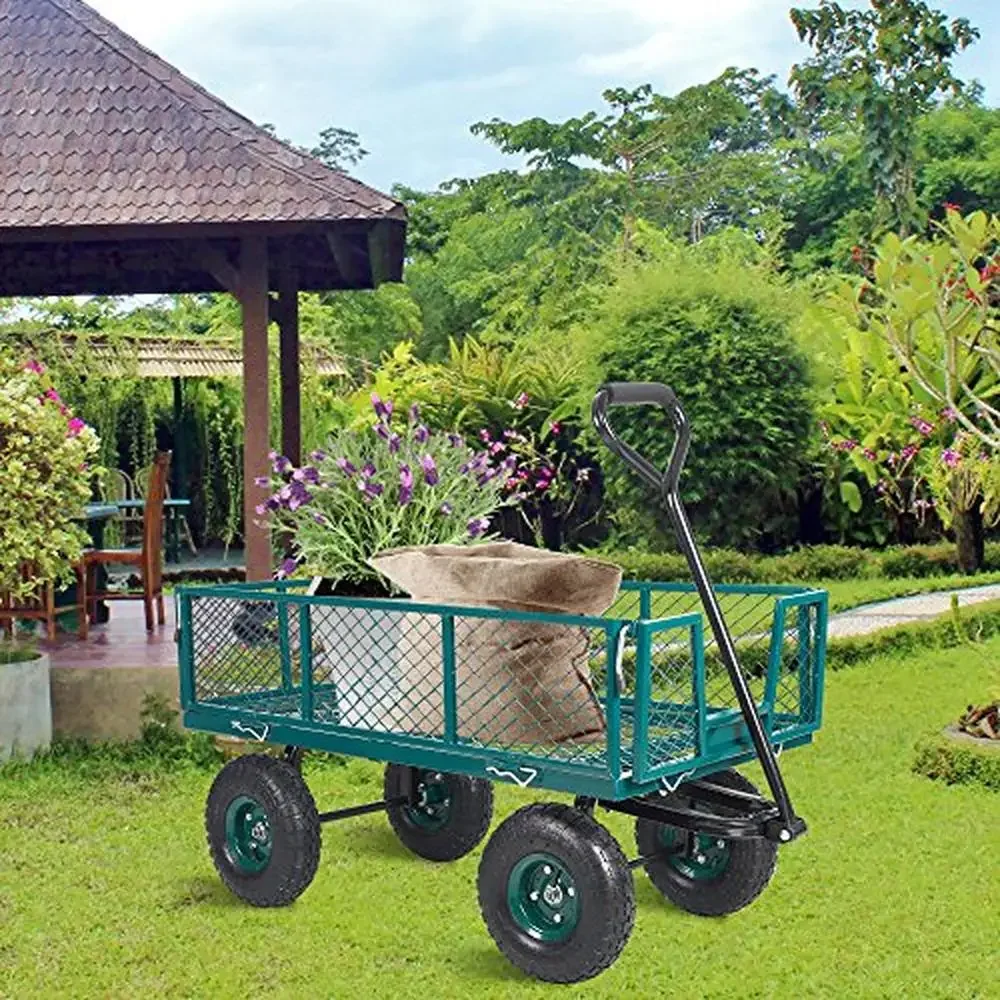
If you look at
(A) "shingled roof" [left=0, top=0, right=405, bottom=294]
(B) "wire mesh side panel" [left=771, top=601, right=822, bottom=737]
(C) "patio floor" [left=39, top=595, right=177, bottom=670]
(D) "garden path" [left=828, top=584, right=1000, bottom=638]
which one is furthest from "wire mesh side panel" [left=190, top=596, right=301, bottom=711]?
(D) "garden path" [left=828, top=584, right=1000, bottom=638]

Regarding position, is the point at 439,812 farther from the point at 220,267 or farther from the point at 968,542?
the point at 968,542

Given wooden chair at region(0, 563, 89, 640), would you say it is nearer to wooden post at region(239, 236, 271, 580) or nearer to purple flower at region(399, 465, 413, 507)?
wooden post at region(239, 236, 271, 580)

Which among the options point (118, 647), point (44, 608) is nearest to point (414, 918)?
point (118, 647)

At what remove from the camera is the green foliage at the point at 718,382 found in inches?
613

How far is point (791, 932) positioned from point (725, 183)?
23280 mm

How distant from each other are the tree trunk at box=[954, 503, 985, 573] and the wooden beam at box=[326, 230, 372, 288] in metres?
6.99

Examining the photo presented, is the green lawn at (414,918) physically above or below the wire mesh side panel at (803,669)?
below

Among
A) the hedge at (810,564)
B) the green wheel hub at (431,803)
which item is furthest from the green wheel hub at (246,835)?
the hedge at (810,564)

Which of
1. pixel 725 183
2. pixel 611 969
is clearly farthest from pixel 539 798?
pixel 725 183

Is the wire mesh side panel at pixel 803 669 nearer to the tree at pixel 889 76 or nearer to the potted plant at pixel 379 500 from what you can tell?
the potted plant at pixel 379 500

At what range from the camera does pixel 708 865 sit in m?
4.83

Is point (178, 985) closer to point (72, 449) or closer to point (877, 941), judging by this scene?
point (877, 941)

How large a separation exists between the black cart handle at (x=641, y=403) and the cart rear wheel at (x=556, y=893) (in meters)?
0.89

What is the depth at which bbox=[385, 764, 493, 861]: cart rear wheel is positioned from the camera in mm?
5438
